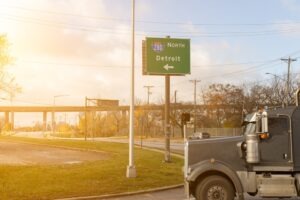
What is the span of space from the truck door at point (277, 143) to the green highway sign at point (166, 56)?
1558cm

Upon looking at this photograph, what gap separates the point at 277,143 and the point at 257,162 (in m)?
0.70

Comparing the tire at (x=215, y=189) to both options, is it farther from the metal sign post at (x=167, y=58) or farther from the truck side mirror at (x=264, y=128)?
the metal sign post at (x=167, y=58)

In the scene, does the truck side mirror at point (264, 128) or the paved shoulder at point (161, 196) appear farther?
the paved shoulder at point (161, 196)

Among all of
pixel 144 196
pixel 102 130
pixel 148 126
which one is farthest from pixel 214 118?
pixel 144 196

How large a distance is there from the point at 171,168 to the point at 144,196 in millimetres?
8281

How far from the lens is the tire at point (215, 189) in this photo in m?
13.3

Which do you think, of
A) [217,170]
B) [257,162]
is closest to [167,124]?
[217,170]

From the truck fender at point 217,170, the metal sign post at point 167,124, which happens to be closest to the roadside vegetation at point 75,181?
the metal sign post at point 167,124

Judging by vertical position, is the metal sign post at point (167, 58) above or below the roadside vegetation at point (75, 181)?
above

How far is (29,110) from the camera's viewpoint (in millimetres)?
165125

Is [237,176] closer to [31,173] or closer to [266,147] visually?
[266,147]

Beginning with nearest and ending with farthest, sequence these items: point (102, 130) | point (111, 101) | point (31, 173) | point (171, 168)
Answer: point (31, 173), point (171, 168), point (111, 101), point (102, 130)

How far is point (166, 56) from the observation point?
94.4 feet

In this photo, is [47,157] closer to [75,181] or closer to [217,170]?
[75,181]
